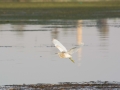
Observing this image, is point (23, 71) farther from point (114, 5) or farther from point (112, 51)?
point (114, 5)

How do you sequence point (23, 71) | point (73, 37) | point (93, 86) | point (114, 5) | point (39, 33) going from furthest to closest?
point (114, 5), point (39, 33), point (73, 37), point (23, 71), point (93, 86)

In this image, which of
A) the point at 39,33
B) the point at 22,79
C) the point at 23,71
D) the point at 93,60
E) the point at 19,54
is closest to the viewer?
the point at 22,79

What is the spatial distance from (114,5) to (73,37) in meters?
46.0

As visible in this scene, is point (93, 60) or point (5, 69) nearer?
point (5, 69)

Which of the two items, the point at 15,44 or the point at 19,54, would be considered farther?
the point at 15,44

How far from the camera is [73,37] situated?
3366 cm

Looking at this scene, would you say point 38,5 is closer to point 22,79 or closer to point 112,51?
point 112,51

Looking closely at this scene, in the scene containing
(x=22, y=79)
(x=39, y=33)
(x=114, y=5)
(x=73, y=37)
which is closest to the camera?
(x=22, y=79)

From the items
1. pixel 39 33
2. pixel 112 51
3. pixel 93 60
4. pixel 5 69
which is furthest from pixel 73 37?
pixel 5 69

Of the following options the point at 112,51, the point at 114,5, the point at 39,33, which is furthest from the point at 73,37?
the point at 114,5

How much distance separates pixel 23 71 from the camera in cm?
1977

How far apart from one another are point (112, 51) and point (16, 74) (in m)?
7.08

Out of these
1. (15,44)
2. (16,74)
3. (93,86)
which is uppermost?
(15,44)

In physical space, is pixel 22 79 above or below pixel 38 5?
below
